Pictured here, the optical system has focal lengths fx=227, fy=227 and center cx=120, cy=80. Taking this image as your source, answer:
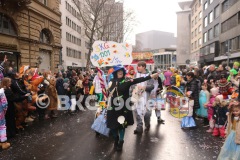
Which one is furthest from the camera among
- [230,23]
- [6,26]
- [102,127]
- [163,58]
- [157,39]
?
[157,39]

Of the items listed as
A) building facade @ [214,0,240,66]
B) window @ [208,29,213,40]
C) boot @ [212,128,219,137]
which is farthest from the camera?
window @ [208,29,213,40]

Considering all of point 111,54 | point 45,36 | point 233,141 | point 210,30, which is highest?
point 210,30

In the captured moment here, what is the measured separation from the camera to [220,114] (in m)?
6.15

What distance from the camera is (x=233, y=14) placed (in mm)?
30516

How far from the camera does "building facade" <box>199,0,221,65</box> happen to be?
1526 inches

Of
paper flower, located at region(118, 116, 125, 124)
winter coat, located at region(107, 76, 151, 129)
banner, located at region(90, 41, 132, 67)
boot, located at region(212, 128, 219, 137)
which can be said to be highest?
banner, located at region(90, 41, 132, 67)

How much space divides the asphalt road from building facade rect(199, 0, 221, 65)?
3548cm

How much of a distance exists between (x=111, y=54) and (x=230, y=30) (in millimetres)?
30667

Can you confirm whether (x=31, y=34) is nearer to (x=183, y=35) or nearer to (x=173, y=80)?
(x=173, y=80)

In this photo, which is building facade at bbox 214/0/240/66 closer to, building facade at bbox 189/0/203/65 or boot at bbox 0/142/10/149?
building facade at bbox 189/0/203/65

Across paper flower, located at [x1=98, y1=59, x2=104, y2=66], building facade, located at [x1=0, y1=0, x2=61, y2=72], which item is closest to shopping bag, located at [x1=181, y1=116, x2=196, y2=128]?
paper flower, located at [x1=98, y1=59, x2=104, y2=66]

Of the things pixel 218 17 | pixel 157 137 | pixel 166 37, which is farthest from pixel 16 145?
pixel 166 37

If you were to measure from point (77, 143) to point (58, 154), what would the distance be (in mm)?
790

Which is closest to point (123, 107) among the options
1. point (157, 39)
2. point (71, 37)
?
point (71, 37)
